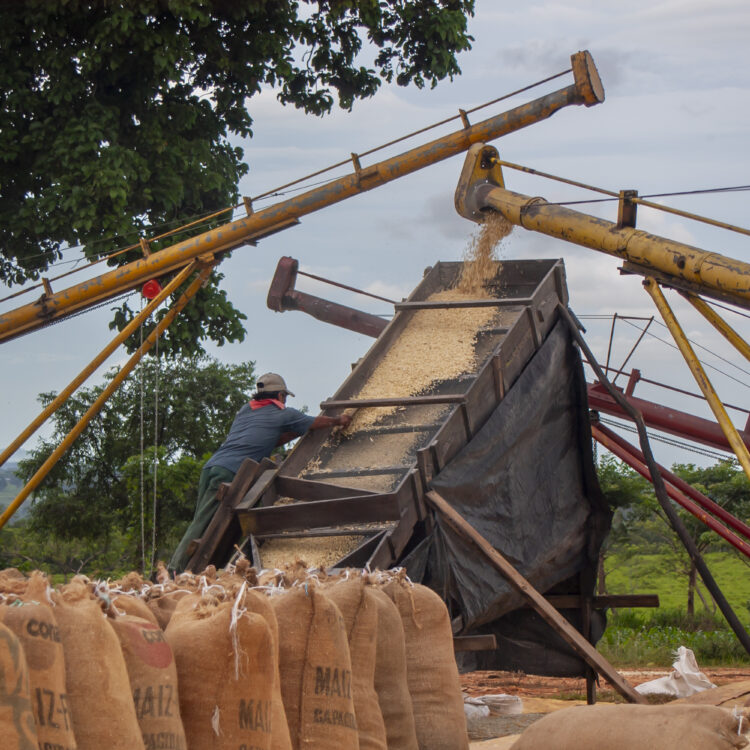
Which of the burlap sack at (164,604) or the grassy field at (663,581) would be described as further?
the grassy field at (663,581)

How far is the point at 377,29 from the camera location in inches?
611

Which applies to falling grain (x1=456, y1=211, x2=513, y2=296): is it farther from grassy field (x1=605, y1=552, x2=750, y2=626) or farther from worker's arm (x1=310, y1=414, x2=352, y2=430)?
grassy field (x1=605, y1=552, x2=750, y2=626)

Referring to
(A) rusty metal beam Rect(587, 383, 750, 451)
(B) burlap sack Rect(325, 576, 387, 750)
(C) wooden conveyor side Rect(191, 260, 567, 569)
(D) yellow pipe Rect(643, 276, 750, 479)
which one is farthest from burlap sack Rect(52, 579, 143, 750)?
(A) rusty metal beam Rect(587, 383, 750, 451)

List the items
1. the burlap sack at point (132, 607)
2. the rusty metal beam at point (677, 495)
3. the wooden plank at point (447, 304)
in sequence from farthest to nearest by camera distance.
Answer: the rusty metal beam at point (677, 495)
the wooden plank at point (447, 304)
the burlap sack at point (132, 607)

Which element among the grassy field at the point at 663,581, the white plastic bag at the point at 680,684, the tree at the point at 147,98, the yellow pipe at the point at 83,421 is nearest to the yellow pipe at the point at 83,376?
the yellow pipe at the point at 83,421

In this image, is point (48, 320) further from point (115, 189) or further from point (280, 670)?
point (280, 670)

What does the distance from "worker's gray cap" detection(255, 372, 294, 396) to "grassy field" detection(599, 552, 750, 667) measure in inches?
239

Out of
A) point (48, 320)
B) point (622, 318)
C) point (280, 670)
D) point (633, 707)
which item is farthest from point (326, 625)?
point (48, 320)

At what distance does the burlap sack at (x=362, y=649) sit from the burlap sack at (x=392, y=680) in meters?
0.21

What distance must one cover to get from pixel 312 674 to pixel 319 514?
107 inches

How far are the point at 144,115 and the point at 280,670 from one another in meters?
11.2

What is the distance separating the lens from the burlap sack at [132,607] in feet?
11.8

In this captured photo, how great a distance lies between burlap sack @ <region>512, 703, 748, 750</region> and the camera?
4.05 m

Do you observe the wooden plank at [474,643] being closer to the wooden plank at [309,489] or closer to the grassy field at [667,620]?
the wooden plank at [309,489]
